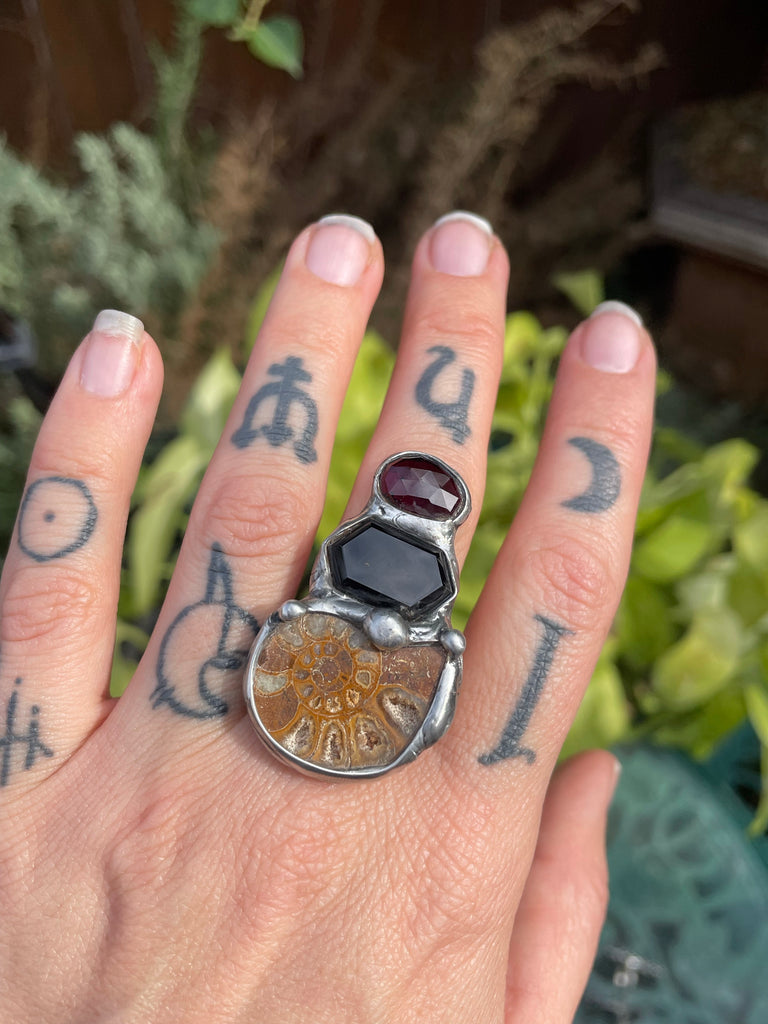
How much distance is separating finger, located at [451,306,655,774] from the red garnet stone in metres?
0.15

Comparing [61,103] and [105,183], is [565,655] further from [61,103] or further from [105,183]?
[61,103]

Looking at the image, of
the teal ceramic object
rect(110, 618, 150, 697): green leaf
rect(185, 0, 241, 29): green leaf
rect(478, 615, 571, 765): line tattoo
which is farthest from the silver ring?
rect(185, 0, 241, 29): green leaf

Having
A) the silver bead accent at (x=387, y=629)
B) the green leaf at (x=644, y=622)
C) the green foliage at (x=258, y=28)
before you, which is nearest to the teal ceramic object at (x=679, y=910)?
the green leaf at (x=644, y=622)

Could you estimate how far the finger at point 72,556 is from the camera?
984mm

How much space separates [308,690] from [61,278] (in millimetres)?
1073

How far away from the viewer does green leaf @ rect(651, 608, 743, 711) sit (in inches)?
47.9

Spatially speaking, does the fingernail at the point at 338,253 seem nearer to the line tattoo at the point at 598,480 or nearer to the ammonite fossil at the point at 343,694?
the line tattoo at the point at 598,480

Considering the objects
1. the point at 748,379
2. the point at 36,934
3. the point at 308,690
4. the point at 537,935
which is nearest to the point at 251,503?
the point at 308,690

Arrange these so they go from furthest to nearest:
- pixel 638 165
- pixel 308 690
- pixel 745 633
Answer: pixel 638 165 < pixel 745 633 < pixel 308 690

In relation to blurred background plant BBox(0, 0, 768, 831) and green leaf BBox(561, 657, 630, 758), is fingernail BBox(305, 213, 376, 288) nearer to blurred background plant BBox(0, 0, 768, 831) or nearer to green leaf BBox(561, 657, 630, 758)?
blurred background plant BBox(0, 0, 768, 831)

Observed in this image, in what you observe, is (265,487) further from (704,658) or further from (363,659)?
(704,658)

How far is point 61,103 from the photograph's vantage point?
5.61 feet

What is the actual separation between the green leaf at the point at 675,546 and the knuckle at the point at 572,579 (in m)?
0.31

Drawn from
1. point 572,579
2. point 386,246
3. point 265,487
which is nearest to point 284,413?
point 265,487
